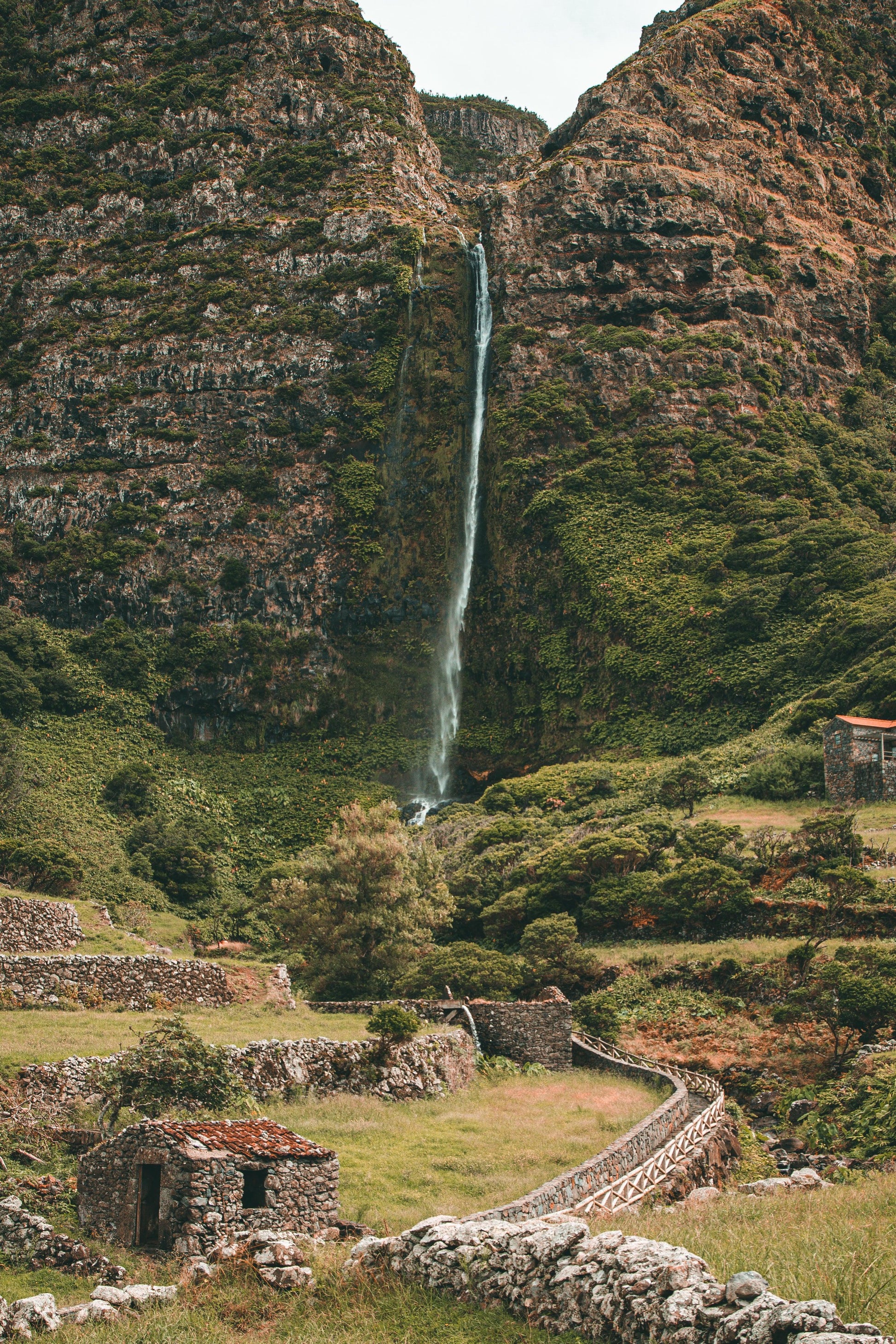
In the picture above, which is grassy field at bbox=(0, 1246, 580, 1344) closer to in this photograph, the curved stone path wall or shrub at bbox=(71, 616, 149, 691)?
the curved stone path wall

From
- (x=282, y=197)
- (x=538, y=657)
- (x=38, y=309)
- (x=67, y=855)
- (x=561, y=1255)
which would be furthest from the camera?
(x=282, y=197)

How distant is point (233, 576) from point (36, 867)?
47172 millimetres

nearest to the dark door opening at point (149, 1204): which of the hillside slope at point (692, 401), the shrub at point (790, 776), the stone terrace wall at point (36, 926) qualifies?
the stone terrace wall at point (36, 926)

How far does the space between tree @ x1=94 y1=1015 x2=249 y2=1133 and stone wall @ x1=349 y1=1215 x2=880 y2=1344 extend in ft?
18.8

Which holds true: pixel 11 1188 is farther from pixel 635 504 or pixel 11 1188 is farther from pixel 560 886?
pixel 635 504

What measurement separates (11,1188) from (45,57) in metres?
115

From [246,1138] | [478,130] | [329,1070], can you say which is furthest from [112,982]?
[478,130]

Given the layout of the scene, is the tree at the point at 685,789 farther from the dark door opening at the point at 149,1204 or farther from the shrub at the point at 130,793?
the dark door opening at the point at 149,1204

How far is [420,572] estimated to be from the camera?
85125 mm

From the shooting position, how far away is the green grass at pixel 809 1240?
27.6 ft

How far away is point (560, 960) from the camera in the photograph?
120 feet

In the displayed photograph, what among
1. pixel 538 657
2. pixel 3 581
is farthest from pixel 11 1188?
pixel 3 581

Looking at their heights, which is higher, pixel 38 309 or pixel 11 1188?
pixel 38 309

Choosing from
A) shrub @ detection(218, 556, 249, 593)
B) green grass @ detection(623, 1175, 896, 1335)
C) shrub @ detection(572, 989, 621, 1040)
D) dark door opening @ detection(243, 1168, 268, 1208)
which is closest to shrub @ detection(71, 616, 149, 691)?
shrub @ detection(218, 556, 249, 593)
